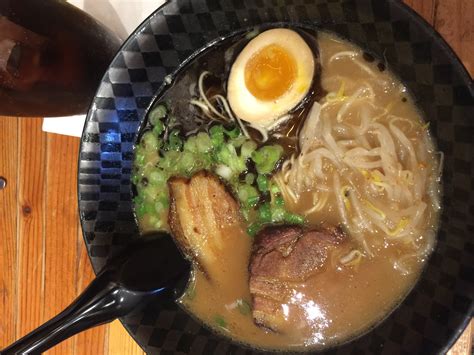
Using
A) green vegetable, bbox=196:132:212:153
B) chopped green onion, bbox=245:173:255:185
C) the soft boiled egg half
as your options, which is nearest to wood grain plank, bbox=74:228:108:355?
green vegetable, bbox=196:132:212:153

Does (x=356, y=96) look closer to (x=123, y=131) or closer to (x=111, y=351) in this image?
(x=123, y=131)

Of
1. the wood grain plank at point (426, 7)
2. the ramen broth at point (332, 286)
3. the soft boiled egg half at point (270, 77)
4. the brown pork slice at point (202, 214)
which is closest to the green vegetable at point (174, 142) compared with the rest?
the brown pork slice at point (202, 214)

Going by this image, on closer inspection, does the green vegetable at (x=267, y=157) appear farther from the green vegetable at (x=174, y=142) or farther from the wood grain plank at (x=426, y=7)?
the wood grain plank at (x=426, y=7)

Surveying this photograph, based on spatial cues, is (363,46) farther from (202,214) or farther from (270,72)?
(202,214)

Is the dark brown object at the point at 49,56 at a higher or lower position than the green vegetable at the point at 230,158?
higher

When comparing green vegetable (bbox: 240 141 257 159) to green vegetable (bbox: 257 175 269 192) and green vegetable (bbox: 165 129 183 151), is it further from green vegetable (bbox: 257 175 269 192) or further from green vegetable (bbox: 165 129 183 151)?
green vegetable (bbox: 165 129 183 151)

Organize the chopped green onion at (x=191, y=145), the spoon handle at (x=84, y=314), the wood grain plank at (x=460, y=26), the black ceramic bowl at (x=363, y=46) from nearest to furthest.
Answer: the spoon handle at (x=84, y=314)
the black ceramic bowl at (x=363, y=46)
the wood grain plank at (x=460, y=26)
the chopped green onion at (x=191, y=145)

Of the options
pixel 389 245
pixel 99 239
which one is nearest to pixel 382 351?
pixel 389 245
